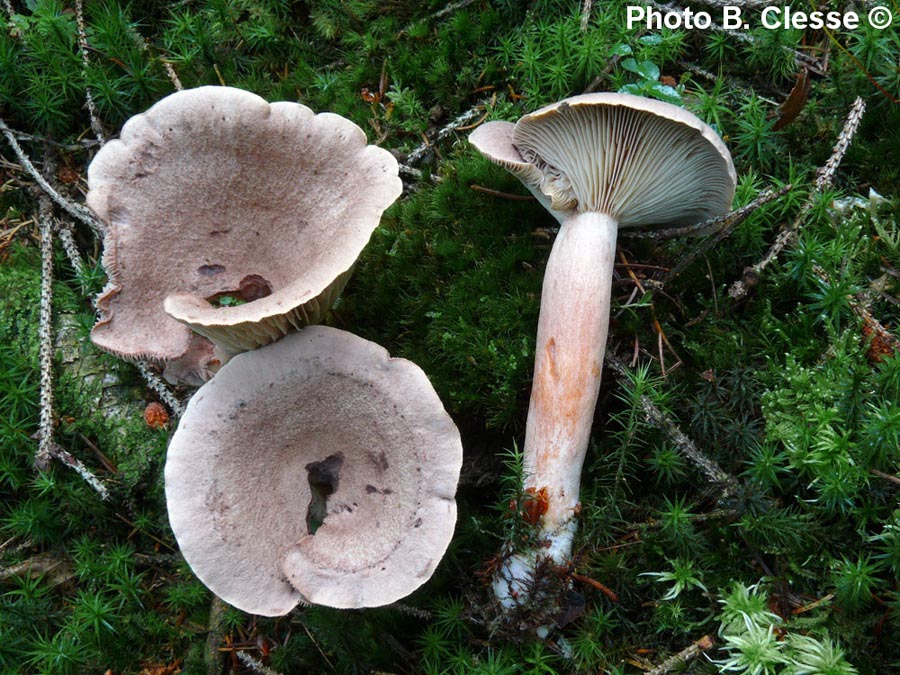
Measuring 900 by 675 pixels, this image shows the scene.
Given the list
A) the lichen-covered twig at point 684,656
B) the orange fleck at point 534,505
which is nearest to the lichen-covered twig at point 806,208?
the orange fleck at point 534,505

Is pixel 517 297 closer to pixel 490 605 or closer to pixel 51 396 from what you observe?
pixel 490 605

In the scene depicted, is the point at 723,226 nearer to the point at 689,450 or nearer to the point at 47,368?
the point at 689,450

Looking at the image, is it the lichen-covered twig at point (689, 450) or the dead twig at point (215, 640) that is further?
the dead twig at point (215, 640)

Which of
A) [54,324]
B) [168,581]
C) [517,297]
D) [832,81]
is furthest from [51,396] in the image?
[832,81]

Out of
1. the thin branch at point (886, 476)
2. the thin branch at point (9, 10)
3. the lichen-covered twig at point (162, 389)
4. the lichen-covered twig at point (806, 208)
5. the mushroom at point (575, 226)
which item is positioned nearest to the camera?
the thin branch at point (886, 476)

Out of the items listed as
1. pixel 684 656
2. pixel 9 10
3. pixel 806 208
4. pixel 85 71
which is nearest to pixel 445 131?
pixel 806 208

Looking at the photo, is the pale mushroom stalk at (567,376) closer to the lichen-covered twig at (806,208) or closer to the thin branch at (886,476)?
the lichen-covered twig at (806,208)
